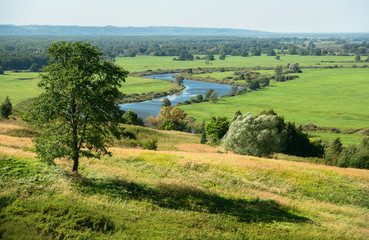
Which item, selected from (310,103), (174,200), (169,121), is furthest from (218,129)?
(310,103)

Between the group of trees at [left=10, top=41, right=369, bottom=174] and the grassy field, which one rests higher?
the group of trees at [left=10, top=41, right=369, bottom=174]

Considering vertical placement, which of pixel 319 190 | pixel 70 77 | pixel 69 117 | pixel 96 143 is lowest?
pixel 319 190

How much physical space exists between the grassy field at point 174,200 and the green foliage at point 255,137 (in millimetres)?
16109

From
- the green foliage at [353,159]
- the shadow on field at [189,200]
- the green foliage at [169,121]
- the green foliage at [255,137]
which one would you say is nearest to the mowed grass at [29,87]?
the green foliage at [169,121]

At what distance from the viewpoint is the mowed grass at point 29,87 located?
430 feet

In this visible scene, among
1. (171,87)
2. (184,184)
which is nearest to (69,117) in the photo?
(184,184)

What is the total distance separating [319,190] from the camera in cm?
2872

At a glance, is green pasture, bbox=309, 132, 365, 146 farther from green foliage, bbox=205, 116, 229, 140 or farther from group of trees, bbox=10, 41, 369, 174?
group of trees, bbox=10, 41, 369, 174

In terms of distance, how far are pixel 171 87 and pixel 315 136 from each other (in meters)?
91.0

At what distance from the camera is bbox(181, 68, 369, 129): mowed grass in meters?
109

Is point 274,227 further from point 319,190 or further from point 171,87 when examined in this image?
point 171,87

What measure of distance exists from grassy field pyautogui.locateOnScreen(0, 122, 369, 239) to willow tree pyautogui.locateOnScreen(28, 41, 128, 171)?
256 cm

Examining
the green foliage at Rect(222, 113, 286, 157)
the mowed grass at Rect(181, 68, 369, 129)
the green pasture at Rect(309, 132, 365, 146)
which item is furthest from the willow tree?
the mowed grass at Rect(181, 68, 369, 129)

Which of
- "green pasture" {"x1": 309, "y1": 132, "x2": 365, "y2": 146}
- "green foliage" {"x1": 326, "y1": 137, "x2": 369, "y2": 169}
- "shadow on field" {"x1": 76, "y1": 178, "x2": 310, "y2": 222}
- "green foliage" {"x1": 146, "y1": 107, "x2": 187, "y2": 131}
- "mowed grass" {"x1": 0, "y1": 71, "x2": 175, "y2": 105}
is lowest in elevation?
"green pasture" {"x1": 309, "y1": 132, "x2": 365, "y2": 146}
